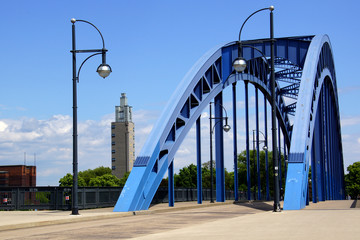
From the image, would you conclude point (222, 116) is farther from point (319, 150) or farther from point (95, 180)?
point (95, 180)

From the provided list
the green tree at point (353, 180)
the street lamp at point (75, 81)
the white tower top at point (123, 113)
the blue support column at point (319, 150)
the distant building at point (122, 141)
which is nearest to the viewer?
the street lamp at point (75, 81)

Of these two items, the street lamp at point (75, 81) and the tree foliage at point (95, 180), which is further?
the tree foliage at point (95, 180)

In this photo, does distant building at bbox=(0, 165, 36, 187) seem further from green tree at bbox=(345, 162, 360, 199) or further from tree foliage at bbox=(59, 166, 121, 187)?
green tree at bbox=(345, 162, 360, 199)

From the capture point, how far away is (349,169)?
433ft

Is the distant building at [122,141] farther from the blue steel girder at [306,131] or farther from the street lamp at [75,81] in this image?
the street lamp at [75,81]

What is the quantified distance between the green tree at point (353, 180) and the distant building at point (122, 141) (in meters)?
72.7

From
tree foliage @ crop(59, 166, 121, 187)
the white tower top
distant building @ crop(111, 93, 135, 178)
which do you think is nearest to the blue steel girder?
Answer: tree foliage @ crop(59, 166, 121, 187)

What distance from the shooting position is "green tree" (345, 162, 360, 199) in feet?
416

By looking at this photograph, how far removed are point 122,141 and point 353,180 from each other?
7786cm

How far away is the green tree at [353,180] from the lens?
127m

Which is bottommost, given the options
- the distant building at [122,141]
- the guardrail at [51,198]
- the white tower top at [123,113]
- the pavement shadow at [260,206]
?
the pavement shadow at [260,206]

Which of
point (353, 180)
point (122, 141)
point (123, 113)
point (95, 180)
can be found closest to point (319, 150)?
point (353, 180)

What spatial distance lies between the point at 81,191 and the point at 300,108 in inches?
496

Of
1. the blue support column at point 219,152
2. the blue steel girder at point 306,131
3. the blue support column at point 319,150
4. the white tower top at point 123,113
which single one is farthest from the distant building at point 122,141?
the blue support column at point 219,152
